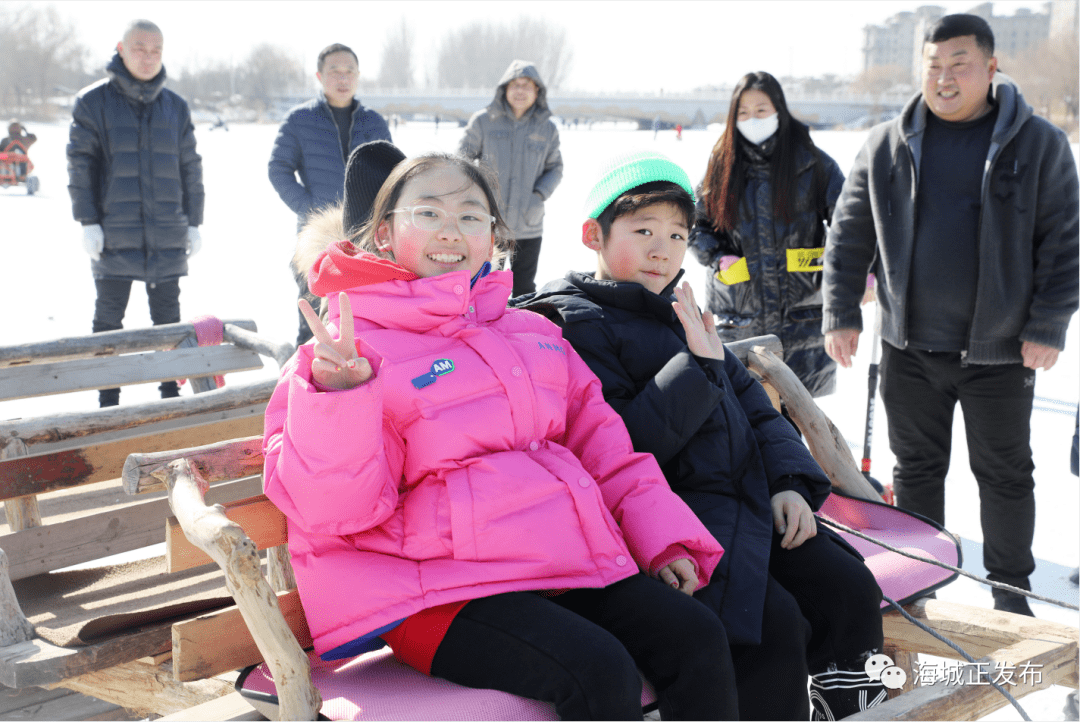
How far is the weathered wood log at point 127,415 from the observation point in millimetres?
2254

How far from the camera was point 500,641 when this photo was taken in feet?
4.83

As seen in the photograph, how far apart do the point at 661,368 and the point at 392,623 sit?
0.89 m

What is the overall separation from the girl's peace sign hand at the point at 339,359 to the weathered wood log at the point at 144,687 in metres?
0.91

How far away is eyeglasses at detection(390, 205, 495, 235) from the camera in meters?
1.85

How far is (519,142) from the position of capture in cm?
589

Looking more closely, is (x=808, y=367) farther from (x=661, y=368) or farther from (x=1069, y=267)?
(x=661, y=368)

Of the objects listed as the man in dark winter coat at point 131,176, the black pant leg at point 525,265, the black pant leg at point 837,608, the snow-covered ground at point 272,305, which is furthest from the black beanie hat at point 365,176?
the black pant leg at point 525,265

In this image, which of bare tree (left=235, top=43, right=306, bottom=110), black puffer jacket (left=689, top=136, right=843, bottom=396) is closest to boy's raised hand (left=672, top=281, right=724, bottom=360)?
black puffer jacket (left=689, top=136, right=843, bottom=396)

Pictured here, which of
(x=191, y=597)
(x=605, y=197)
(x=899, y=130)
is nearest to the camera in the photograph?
(x=605, y=197)

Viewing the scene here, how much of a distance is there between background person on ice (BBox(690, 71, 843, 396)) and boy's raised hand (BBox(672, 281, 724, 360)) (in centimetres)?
159

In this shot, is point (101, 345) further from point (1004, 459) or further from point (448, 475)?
point (1004, 459)

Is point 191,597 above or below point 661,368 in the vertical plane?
below

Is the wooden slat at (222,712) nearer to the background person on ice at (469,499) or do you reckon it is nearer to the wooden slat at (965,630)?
the background person on ice at (469,499)

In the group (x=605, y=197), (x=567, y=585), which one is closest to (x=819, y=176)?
(x=605, y=197)
